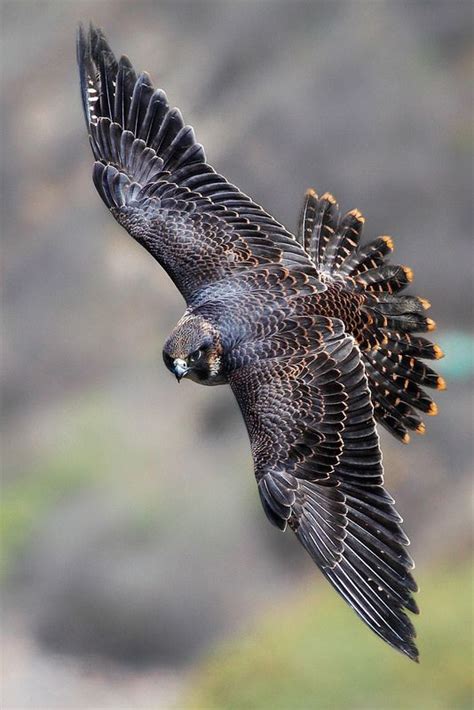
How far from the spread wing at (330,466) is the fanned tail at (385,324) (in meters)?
0.59

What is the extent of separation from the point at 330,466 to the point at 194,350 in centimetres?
126

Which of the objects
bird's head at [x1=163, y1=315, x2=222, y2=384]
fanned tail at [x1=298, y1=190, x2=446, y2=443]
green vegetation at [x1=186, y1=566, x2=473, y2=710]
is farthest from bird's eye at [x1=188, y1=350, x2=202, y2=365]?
green vegetation at [x1=186, y1=566, x2=473, y2=710]

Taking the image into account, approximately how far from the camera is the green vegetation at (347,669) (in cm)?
2228

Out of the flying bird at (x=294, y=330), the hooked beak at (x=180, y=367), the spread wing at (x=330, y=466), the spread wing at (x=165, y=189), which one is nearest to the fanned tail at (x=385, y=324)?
the flying bird at (x=294, y=330)

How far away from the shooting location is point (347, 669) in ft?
72.8

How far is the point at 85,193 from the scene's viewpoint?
92.3 ft

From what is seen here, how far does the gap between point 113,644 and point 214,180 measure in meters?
15.2

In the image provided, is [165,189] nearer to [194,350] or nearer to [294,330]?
[194,350]

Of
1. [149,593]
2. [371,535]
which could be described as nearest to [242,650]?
[149,593]

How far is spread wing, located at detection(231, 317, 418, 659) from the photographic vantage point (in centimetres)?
892

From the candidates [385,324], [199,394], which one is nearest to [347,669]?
[199,394]

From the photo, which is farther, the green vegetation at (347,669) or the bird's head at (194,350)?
the green vegetation at (347,669)

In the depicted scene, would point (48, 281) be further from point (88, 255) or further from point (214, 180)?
point (214, 180)

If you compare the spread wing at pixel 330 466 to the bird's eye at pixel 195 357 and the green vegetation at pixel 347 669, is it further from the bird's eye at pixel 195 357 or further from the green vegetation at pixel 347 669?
the green vegetation at pixel 347 669
